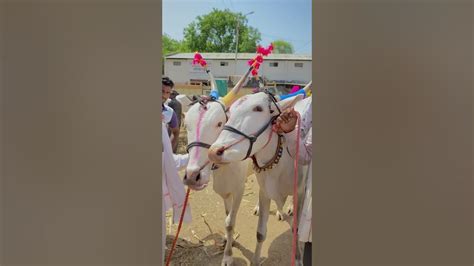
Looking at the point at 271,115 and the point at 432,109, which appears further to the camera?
the point at 271,115

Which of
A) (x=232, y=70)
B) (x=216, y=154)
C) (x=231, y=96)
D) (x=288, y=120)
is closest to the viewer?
(x=216, y=154)

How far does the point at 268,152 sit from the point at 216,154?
1.63ft

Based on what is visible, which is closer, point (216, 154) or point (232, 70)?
point (216, 154)

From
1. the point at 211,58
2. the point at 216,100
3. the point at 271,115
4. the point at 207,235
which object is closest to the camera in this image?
the point at 271,115

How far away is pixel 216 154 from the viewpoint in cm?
202

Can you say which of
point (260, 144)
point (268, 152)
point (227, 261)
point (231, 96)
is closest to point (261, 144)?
point (260, 144)

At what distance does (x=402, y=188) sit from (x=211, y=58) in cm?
2069

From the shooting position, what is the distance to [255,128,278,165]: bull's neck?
2.29 meters

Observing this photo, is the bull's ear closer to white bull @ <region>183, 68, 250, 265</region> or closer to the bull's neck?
the bull's neck

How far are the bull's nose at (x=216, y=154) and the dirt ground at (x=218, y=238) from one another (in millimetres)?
1511

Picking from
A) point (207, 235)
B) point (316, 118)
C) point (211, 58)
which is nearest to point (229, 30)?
point (211, 58)

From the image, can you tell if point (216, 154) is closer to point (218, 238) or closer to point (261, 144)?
point (261, 144)

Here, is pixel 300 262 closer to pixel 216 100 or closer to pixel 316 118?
pixel 216 100

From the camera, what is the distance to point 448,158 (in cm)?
84
